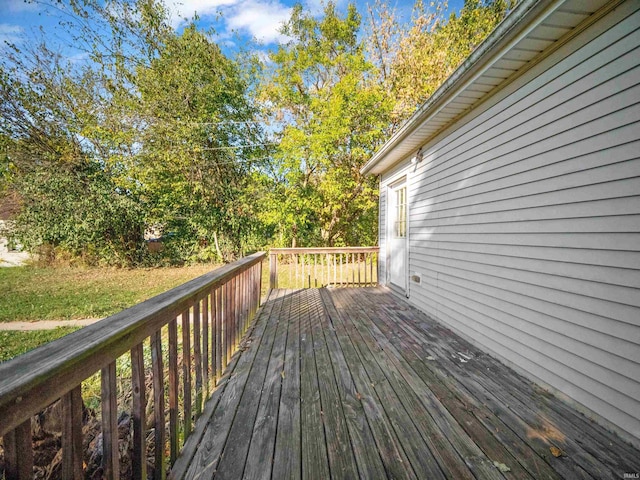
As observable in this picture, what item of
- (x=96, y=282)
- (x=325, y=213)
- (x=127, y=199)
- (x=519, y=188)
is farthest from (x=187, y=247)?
(x=519, y=188)

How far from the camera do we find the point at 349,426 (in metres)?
1.63

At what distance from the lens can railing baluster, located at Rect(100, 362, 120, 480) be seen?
890 mm

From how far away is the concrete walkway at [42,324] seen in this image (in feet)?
14.6

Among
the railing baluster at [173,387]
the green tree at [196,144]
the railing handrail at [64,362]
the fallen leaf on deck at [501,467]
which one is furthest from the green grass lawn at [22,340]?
the green tree at [196,144]

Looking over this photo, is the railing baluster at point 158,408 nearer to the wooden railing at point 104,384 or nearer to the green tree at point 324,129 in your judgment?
the wooden railing at point 104,384

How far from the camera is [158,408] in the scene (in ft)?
3.99

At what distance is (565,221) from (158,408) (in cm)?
267

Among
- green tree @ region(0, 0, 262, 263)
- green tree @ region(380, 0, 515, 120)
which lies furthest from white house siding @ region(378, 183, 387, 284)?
green tree @ region(0, 0, 262, 263)

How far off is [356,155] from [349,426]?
897 centimetres

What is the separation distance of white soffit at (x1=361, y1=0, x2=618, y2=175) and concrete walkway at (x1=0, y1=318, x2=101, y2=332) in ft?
19.1

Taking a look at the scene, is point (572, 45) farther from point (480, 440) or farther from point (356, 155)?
point (356, 155)

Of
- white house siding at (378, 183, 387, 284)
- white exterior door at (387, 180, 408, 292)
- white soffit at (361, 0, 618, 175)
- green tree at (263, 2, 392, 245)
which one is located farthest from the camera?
green tree at (263, 2, 392, 245)

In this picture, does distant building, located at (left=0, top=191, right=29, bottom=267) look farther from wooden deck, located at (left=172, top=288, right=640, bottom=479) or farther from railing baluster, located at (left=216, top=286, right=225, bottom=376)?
wooden deck, located at (left=172, top=288, right=640, bottom=479)

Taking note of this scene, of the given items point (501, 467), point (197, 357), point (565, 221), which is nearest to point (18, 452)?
point (197, 357)
